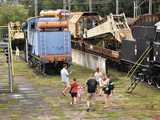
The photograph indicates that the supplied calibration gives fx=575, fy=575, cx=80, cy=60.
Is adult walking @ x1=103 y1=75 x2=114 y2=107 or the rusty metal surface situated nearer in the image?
adult walking @ x1=103 y1=75 x2=114 y2=107

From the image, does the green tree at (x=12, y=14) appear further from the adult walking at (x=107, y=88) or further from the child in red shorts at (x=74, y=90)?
the adult walking at (x=107, y=88)

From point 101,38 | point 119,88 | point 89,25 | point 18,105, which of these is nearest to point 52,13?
point 89,25

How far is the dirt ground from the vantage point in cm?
2205

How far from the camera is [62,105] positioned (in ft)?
81.7

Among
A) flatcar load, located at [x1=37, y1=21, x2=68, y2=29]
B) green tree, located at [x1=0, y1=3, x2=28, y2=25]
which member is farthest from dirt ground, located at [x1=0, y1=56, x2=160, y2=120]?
green tree, located at [x1=0, y1=3, x2=28, y2=25]

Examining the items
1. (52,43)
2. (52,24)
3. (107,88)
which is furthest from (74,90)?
(52,24)

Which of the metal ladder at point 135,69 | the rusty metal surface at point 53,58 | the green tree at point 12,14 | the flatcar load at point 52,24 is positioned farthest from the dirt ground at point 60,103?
the green tree at point 12,14

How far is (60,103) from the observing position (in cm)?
2548

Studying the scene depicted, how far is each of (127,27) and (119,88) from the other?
1154cm

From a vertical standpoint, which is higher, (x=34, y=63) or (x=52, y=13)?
(x=52, y=13)

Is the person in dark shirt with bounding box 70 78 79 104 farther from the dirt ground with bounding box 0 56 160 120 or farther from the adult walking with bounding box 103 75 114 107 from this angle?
the adult walking with bounding box 103 75 114 107

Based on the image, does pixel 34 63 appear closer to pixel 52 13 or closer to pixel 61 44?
pixel 61 44

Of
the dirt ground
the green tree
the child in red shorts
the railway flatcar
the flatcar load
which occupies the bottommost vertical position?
the dirt ground

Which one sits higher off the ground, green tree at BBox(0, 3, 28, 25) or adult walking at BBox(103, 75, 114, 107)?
green tree at BBox(0, 3, 28, 25)
